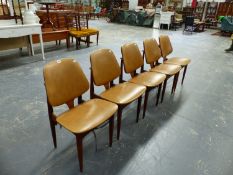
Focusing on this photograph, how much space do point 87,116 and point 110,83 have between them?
722 mm

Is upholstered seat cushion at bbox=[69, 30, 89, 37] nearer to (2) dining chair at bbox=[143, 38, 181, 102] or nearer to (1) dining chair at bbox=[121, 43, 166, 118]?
(2) dining chair at bbox=[143, 38, 181, 102]

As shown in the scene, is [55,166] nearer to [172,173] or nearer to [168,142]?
[172,173]

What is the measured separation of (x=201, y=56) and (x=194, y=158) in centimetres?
411

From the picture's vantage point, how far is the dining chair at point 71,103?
1.43m

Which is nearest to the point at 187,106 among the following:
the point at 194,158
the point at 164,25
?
the point at 194,158

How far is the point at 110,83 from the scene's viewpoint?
2.17 metres

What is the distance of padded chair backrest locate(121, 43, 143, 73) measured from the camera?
226cm

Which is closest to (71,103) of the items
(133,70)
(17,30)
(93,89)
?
(93,89)

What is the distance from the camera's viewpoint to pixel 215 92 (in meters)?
3.14

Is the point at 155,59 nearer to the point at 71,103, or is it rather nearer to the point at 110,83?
the point at 110,83

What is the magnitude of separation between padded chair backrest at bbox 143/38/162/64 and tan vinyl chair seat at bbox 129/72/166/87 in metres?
0.29

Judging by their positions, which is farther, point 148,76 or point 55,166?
point 148,76

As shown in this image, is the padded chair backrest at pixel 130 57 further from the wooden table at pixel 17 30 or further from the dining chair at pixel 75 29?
the dining chair at pixel 75 29

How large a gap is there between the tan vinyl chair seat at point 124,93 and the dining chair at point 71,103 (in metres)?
0.11
